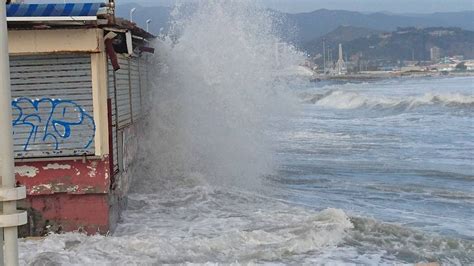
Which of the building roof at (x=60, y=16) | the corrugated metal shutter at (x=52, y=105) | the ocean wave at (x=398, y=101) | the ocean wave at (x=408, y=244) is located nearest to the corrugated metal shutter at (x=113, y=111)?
the corrugated metal shutter at (x=52, y=105)

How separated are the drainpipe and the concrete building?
20.1 ft

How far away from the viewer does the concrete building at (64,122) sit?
30.4 feet

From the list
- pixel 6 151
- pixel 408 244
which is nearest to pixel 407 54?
pixel 408 244

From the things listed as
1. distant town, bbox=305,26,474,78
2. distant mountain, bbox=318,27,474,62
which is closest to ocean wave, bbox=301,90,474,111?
distant town, bbox=305,26,474,78

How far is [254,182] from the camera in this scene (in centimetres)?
1459

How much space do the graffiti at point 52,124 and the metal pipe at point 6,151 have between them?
6.29 metres

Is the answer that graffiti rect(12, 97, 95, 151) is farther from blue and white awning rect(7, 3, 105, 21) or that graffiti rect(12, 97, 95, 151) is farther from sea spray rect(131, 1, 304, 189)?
sea spray rect(131, 1, 304, 189)

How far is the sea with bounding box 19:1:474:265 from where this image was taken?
8695mm

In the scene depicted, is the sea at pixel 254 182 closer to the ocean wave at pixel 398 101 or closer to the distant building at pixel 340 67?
the ocean wave at pixel 398 101

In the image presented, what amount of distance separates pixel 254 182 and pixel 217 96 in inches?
93.1

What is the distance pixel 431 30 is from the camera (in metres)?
198

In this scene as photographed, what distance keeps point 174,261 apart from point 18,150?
2734 mm

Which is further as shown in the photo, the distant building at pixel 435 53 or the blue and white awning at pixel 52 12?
the distant building at pixel 435 53

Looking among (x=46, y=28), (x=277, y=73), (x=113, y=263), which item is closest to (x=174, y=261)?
(x=113, y=263)
